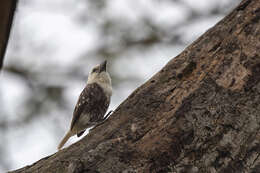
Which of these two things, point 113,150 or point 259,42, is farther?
point 259,42

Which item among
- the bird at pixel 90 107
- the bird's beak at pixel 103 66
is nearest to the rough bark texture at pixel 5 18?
the bird at pixel 90 107

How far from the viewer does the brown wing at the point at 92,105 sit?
4578 millimetres

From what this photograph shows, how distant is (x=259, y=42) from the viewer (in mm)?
2146

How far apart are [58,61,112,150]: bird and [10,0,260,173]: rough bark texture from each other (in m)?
2.39

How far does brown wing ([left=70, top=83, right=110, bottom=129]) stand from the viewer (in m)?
4.58

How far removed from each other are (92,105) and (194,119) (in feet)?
9.11

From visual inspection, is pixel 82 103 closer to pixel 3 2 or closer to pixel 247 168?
pixel 247 168

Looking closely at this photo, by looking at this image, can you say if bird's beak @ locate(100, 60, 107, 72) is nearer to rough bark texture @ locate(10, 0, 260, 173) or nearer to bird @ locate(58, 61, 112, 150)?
bird @ locate(58, 61, 112, 150)

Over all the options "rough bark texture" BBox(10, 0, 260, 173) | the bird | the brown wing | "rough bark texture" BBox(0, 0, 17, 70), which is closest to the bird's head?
the bird

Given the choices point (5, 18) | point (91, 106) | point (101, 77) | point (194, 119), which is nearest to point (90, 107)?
point (91, 106)

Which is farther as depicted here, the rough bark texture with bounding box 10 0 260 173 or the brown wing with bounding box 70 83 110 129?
the brown wing with bounding box 70 83 110 129

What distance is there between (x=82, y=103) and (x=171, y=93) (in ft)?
8.64

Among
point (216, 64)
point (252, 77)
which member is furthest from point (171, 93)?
point (252, 77)

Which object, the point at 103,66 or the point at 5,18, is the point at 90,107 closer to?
the point at 103,66
